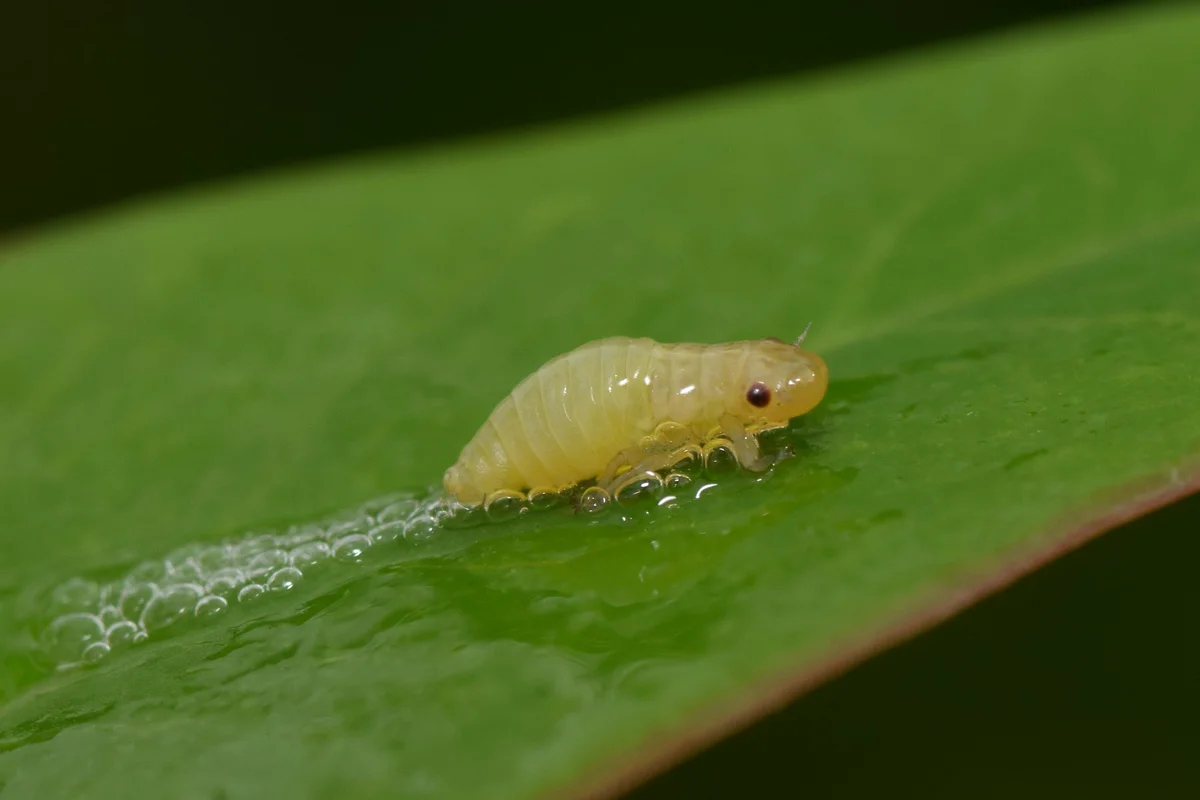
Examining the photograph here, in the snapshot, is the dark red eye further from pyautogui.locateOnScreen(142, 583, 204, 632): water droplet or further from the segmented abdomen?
pyautogui.locateOnScreen(142, 583, 204, 632): water droplet

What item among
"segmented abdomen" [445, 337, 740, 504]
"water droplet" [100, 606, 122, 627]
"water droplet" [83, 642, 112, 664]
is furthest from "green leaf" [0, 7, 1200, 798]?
"segmented abdomen" [445, 337, 740, 504]

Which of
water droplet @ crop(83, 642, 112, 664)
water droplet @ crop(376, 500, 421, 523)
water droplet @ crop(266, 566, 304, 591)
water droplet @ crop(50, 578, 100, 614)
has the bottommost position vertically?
water droplet @ crop(83, 642, 112, 664)

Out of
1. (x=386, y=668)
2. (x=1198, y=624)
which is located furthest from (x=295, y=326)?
(x=1198, y=624)

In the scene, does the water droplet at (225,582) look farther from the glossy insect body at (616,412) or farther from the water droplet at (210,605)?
the glossy insect body at (616,412)

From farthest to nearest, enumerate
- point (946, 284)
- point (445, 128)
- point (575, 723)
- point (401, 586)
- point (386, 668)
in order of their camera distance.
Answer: point (445, 128) → point (946, 284) → point (401, 586) → point (386, 668) → point (575, 723)

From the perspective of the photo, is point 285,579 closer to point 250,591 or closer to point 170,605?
point 250,591

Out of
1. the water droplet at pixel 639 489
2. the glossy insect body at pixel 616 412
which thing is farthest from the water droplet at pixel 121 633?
the water droplet at pixel 639 489

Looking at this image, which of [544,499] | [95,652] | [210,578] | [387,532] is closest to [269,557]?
[210,578]

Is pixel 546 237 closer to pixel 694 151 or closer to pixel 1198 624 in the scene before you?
pixel 694 151
